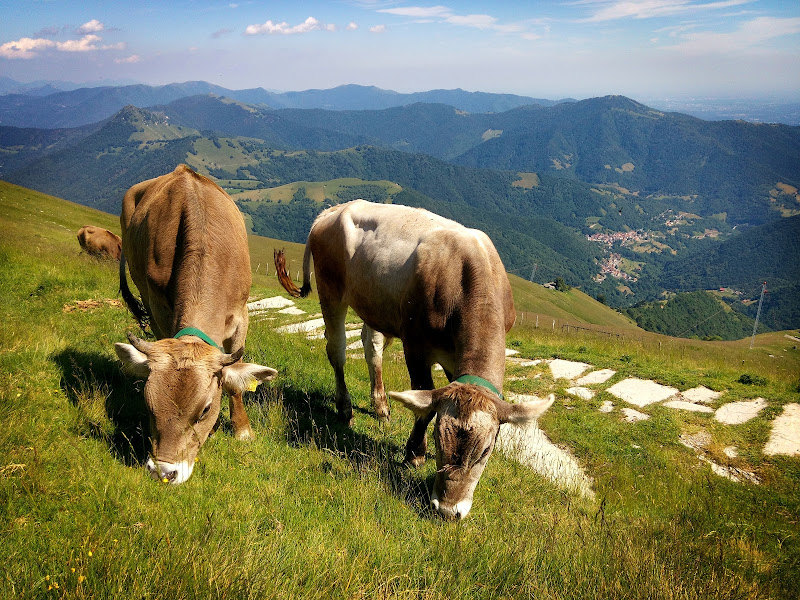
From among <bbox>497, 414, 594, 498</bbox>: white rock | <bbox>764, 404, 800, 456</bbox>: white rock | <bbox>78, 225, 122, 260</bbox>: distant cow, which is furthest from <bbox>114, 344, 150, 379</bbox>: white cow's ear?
<bbox>78, 225, 122, 260</bbox>: distant cow

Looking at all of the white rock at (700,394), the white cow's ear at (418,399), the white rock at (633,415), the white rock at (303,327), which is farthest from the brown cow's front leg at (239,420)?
the white rock at (700,394)

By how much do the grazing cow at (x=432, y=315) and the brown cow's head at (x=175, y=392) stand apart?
178 centimetres

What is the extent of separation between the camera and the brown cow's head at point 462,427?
13.4 feet

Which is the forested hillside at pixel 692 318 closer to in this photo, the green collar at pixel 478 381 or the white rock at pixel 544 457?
the white rock at pixel 544 457

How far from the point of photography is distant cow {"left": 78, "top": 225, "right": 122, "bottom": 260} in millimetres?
28172

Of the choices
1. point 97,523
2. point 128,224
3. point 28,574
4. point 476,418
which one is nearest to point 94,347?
point 128,224

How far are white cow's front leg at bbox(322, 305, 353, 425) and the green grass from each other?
258mm

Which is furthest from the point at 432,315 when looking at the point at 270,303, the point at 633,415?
the point at 270,303

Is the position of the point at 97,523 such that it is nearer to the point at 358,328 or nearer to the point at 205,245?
the point at 205,245

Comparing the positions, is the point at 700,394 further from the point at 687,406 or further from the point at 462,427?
the point at 462,427

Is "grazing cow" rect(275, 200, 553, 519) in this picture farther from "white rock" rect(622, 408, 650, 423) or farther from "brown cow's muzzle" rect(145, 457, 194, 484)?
"white rock" rect(622, 408, 650, 423)

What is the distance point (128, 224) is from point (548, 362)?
9.61m

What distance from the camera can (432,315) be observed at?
5.57m

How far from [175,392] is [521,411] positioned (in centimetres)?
310
